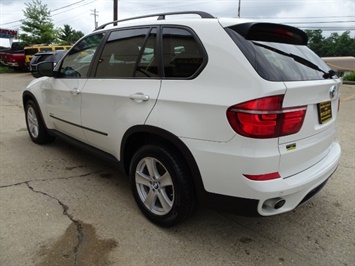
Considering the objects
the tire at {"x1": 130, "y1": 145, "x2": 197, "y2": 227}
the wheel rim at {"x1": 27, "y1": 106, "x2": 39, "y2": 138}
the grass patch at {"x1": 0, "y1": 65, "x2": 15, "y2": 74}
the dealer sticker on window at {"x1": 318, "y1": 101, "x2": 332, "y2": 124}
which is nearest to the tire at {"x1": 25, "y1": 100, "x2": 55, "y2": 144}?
the wheel rim at {"x1": 27, "y1": 106, "x2": 39, "y2": 138}

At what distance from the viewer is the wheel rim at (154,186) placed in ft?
8.83

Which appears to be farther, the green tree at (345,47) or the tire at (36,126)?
the green tree at (345,47)

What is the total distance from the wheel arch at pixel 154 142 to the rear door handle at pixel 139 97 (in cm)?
22

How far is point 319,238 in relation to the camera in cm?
272

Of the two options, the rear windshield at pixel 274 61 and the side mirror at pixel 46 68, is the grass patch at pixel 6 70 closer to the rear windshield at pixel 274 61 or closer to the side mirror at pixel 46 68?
the side mirror at pixel 46 68

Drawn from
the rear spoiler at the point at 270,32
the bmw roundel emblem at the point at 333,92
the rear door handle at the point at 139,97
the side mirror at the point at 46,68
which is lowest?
the rear door handle at the point at 139,97

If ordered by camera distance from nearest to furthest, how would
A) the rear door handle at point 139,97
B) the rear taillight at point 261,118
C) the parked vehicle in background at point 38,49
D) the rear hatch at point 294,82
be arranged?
the rear taillight at point 261,118 < the rear hatch at point 294,82 < the rear door handle at point 139,97 < the parked vehicle in background at point 38,49

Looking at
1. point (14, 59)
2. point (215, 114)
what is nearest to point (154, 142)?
point (215, 114)

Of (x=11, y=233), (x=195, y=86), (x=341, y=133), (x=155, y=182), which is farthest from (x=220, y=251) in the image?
(x=341, y=133)

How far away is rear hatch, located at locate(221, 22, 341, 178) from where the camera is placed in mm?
2152

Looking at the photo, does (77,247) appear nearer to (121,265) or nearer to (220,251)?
(121,265)

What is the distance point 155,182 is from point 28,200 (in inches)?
57.1

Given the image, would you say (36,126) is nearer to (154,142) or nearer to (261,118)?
(154,142)

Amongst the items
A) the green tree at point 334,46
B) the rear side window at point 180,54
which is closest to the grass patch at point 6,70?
the rear side window at point 180,54
